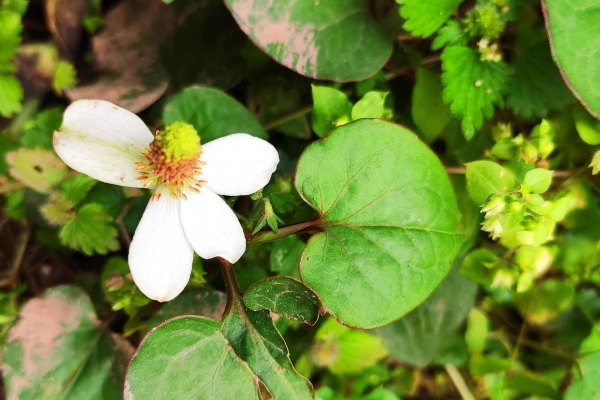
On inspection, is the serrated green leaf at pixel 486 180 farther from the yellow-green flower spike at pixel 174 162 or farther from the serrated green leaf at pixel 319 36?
the yellow-green flower spike at pixel 174 162

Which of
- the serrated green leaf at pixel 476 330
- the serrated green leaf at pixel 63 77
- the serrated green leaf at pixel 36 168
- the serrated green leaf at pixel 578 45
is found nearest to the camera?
the serrated green leaf at pixel 578 45

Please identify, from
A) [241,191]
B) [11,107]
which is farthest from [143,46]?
[241,191]

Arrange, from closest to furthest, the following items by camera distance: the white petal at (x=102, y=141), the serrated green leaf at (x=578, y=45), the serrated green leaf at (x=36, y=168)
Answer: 1. the white petal at (x=102, y=141)
2. the serrated green leaf at (x=578, y=45)
3. the serrated green leaf at (x=36, y=168)

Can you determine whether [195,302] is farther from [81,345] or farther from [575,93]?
[575,93]

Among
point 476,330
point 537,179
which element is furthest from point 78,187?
point 476,330

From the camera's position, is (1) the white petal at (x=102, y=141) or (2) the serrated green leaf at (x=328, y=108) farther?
(2) the serrated green leaf at (x=328, y=108)

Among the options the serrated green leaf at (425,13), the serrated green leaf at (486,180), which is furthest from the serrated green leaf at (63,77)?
the serrated green leaf at (486,180)

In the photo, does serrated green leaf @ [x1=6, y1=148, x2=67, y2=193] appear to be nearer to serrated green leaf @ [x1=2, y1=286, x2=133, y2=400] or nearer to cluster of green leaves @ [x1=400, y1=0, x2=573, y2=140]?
serrated green leaf @ [x1=2, y1=286, x2=133, y2=400]
